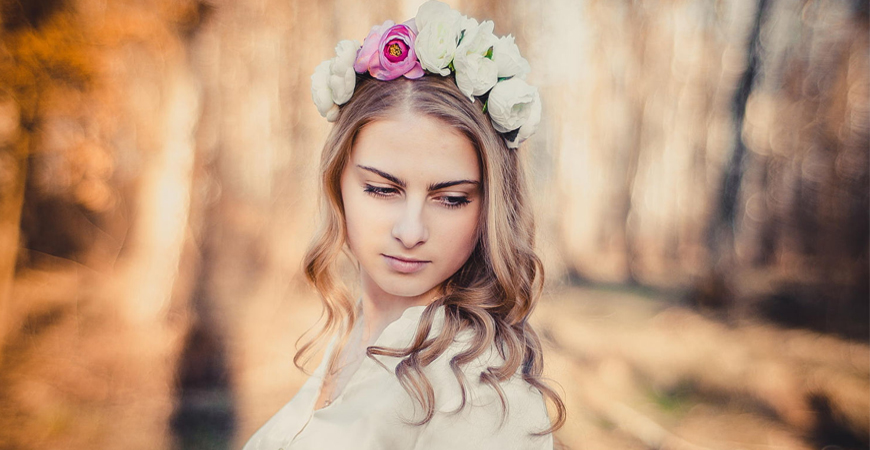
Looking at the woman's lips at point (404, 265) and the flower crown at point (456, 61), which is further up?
the flower crown at point (456, 61)

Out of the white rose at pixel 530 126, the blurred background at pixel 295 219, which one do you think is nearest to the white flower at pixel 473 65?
the white rose at pixel 530 126

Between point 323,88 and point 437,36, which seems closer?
point 437,36

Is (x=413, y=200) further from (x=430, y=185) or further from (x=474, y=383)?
(x=474, y=383)

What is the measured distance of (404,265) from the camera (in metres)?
1.10

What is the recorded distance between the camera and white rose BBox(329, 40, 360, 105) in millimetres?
1199

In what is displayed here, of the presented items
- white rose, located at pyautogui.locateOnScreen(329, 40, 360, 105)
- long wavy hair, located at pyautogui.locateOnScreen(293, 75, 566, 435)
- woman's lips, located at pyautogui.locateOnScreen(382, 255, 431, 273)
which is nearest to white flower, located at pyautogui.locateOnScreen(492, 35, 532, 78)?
long wavy hair, located at pyautogui.locateOnScreen(293, 75, 566, 435)

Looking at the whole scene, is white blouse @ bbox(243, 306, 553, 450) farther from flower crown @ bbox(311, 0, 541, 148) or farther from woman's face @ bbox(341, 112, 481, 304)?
flower crown @ bbox(311, 0, 541, 148)

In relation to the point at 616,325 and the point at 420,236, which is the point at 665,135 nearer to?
the point at 616,325

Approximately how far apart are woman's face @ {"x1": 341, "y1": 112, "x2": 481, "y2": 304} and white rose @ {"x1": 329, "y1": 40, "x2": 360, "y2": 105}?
153 millimetres

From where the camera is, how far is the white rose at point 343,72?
1199mm

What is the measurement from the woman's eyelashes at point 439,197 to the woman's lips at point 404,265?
5.1 inches

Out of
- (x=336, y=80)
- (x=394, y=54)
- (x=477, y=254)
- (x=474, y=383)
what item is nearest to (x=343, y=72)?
(x=336, y=80)

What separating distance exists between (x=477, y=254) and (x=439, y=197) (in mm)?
212

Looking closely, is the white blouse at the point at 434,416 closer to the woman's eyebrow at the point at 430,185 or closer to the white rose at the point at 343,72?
the woman's eyebrow at the point at 430,185
